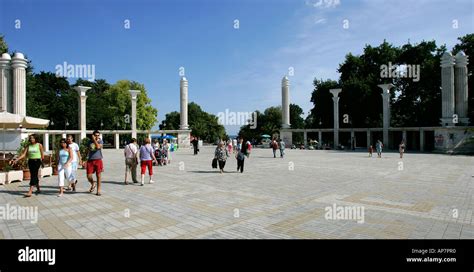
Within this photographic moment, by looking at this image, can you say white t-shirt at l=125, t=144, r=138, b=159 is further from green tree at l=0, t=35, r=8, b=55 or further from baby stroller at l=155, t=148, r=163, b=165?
green tree at l=0, t=35, r=8, b=55

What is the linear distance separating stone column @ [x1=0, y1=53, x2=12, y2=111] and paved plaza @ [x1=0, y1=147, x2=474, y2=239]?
23.9 meters

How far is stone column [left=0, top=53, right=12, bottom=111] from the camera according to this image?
2914 cm

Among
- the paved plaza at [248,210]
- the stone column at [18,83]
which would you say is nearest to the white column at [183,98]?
the stone column at [18,83]

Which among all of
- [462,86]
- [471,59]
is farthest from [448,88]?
[471,59]

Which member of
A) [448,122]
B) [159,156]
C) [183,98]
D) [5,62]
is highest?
[5,62]

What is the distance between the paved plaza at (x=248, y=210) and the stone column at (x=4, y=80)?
943 inches

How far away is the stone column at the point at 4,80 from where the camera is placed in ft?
95.6

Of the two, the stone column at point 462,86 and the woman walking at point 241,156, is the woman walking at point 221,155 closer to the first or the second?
the woman walking at point 241,156

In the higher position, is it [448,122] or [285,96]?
[285,96]

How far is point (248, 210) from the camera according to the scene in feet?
23.8

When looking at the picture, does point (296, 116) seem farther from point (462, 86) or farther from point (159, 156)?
point (159, 156)

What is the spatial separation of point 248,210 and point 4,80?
33382 millimetres

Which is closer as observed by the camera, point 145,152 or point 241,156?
point 145,152
